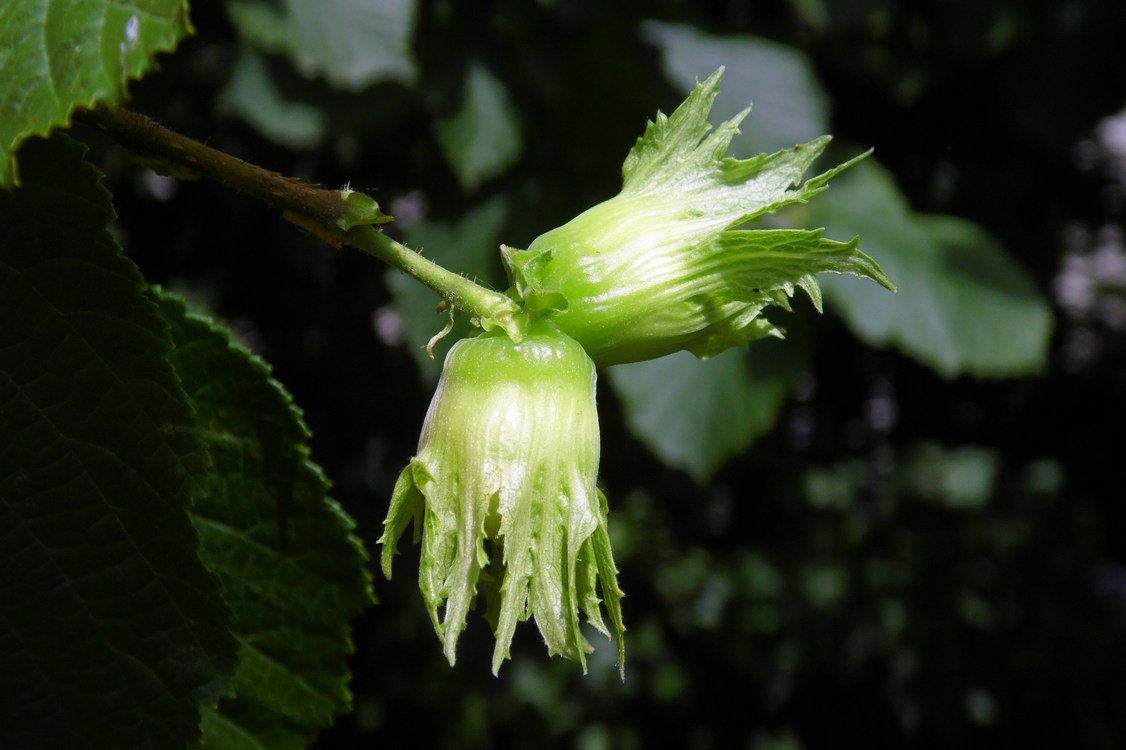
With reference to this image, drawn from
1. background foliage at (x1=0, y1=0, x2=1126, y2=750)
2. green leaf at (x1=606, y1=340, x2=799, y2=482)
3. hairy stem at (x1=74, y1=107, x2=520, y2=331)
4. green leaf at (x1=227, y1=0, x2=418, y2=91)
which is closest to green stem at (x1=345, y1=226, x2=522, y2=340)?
hairy stem at (x1=74, y1=107, x2=520, y2=331)

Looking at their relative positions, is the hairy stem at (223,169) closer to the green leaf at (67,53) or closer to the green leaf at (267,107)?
the green leaf at (67,53)

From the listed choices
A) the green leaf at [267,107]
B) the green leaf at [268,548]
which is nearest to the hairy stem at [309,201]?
the green leaf at [268,548]

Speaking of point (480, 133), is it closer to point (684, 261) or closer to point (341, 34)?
point (341, 34)

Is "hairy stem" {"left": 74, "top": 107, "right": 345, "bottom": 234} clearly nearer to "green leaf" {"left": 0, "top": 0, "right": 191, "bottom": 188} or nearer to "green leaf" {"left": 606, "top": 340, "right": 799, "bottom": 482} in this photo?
"green leaf" {"left": 0, "top": 0, "right": 191, "bottom": 188}

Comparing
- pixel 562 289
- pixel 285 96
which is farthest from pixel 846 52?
pixel 562 289

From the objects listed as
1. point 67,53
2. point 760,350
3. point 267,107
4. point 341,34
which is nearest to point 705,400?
point 760,350
